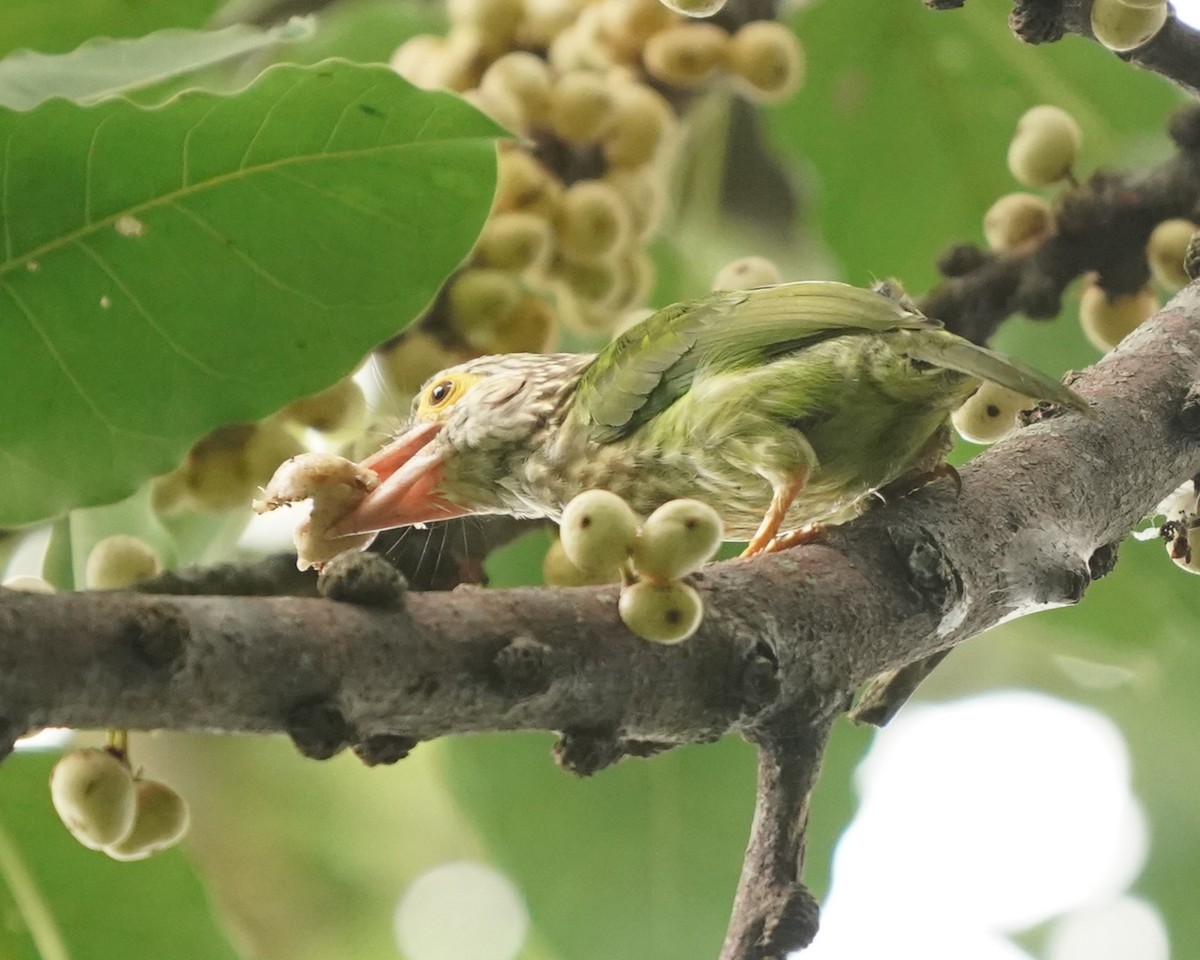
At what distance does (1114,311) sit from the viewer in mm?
2383

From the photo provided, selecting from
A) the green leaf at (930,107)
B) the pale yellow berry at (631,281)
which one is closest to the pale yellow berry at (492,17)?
the pale yellow berry at (631,281)

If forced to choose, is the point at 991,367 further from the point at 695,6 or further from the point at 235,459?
the point at 235,459

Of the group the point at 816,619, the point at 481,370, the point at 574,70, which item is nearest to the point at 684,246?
the point at 574,70

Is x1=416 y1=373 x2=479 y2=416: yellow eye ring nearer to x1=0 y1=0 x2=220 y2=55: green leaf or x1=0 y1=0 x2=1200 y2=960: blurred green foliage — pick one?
x1=0 y1=0 x2=1200 y2=960: blurred green foliage

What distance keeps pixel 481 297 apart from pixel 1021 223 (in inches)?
34.3

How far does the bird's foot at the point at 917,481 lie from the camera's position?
1784 mm

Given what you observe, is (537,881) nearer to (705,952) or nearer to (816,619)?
(705,952)

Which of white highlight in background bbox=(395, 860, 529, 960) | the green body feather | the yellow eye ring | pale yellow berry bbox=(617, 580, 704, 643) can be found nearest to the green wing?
the green body feather

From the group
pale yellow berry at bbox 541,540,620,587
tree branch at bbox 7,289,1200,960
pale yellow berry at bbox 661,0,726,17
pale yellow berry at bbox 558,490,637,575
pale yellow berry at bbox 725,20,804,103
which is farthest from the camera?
pale yellow berry at bbox 725,20,804,103

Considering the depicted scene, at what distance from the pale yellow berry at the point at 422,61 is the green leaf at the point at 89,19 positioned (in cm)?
37

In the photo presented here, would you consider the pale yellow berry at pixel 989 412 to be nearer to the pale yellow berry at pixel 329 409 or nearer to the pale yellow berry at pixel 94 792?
the pale yellow berry at pixel 329 409

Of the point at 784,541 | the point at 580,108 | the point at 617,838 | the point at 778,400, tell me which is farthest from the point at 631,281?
the point at 617,838

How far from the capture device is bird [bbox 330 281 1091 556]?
1937 mm

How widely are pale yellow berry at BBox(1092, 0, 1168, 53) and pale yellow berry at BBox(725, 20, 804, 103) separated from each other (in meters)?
0.80
